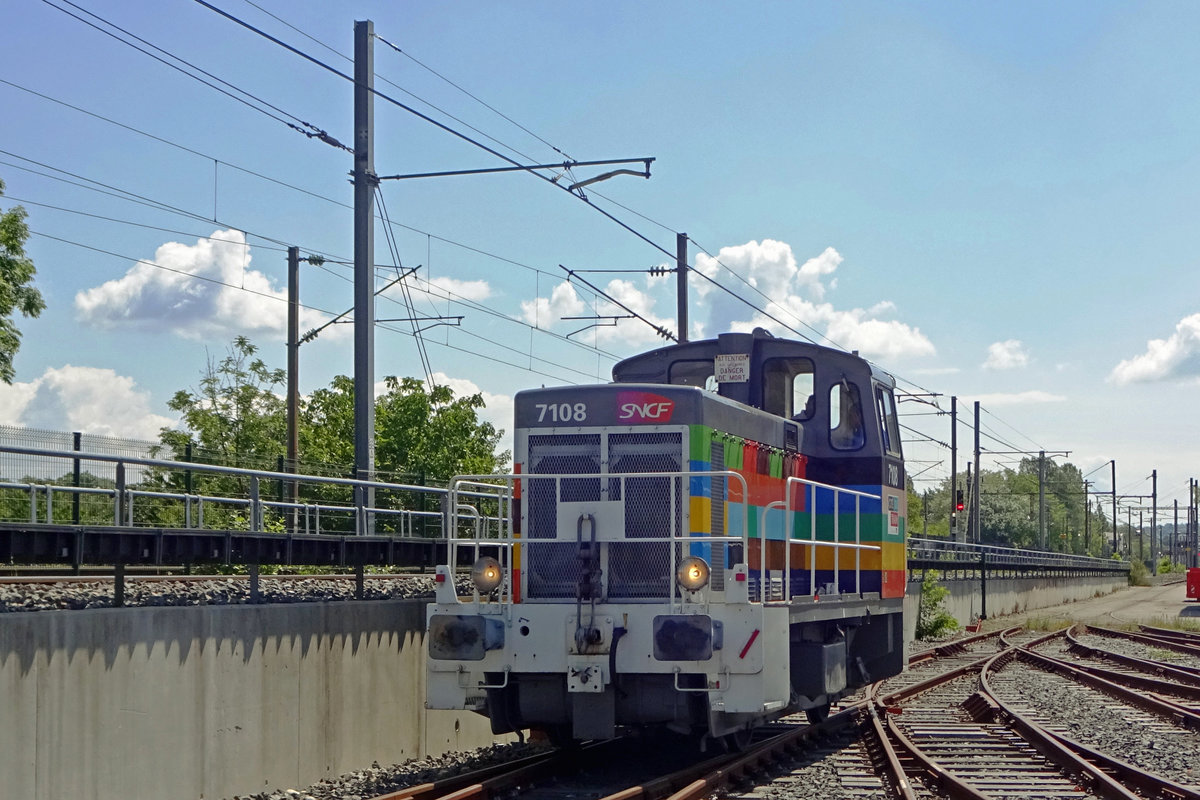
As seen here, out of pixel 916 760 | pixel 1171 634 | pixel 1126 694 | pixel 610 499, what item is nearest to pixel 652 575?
pixel 610 499

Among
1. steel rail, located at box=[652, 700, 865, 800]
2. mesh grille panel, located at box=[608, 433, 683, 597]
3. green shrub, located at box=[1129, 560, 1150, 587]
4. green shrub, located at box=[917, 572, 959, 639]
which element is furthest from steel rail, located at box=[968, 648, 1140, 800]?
green shrub, located at box=[1129, 560, 1150, 587]

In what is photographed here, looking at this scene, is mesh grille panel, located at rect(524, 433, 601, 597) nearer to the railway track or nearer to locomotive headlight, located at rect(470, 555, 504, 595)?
locomotive headlight, located at rect(470, 555, 504, 595)

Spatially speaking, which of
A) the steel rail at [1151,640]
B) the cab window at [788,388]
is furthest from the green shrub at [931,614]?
the cab window at [788,388]

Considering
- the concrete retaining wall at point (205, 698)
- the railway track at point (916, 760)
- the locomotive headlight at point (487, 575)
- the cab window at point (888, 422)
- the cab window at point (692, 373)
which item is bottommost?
the railway track at point (916, 760)

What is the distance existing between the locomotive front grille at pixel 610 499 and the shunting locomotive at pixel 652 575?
0.01 meters

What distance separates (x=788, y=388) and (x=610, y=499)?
3.04 m

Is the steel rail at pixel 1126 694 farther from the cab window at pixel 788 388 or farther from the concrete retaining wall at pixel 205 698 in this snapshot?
the concrete retaining wall at pixel 205 698

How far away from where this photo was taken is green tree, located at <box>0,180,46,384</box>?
28031 millimetres

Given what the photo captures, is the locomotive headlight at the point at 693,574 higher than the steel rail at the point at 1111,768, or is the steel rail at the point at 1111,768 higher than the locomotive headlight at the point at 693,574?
the locomotive headlight at the point at 693,574

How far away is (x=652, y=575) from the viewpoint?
31.0ft

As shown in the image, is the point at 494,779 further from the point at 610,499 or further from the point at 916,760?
the point at 916,760

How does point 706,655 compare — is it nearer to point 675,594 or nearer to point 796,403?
point 675,594

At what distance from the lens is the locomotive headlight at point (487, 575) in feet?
30.5

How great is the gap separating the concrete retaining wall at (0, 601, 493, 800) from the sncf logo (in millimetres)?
2803
